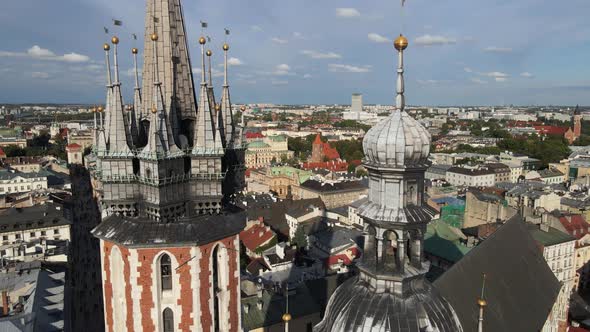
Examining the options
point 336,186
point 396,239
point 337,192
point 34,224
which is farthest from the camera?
point 336,186

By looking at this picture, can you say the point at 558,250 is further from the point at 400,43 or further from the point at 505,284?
the point at 400,43

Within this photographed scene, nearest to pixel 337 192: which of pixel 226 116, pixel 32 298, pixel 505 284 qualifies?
pixel 505 284

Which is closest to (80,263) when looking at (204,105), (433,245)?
(433,245)

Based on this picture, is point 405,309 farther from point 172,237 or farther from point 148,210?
point 148,210

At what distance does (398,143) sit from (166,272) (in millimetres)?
8450

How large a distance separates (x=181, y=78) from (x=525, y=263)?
28.0 m

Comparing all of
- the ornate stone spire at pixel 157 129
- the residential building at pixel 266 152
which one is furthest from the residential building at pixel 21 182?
the ornate stone spire at pixel 157 129

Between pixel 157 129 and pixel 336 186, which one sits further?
pixel 336 186

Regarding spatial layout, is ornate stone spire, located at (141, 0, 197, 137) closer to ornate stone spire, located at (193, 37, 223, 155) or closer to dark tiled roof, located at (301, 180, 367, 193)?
ornate stone spire, located at (193, 37, 223, 155)

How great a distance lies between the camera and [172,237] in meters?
15.0

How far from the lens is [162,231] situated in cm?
1504

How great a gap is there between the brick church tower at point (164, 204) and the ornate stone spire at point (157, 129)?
31 mm

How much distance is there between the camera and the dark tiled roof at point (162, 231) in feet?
48.7

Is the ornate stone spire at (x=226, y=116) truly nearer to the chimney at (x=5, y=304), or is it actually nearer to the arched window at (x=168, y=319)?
the arched window at (x=168, y=319)
